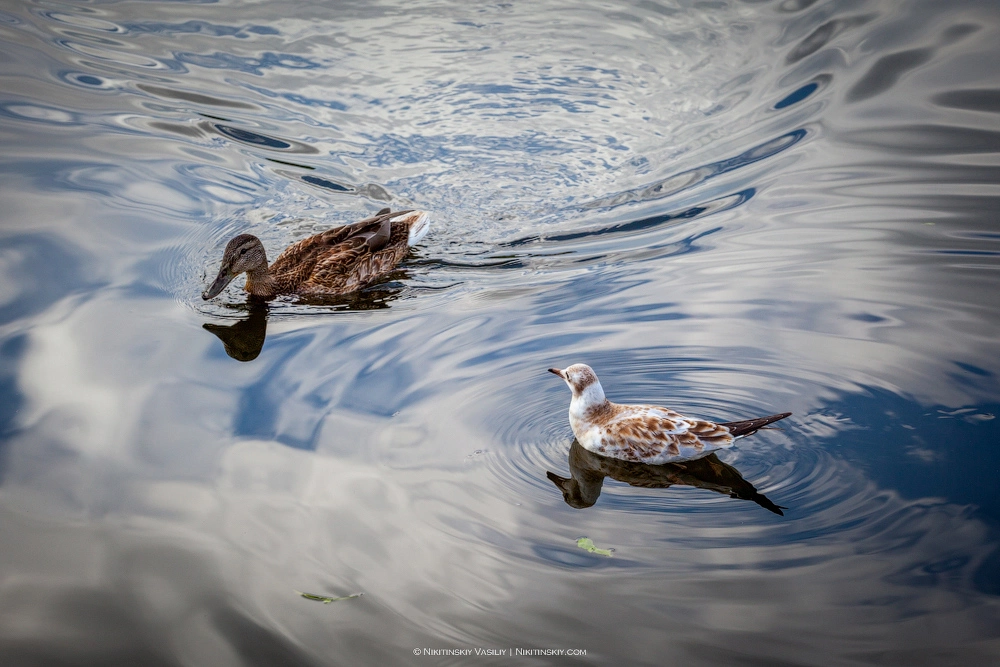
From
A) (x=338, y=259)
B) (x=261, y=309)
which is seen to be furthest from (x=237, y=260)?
(x=338, y=259)

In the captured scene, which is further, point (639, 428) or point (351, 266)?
point (351, 266)

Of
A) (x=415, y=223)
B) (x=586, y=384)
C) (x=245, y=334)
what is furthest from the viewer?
(x=415, y=223)

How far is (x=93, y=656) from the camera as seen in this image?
4684 mm

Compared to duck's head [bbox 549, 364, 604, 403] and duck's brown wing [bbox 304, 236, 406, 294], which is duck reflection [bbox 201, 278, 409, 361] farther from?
duck's head [bbox 549, 364, 604, 403]

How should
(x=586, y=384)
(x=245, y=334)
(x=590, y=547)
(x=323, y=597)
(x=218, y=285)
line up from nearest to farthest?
(x=323, y=597) → (x=590, y=547) → (x=586, y=384) → (x=245, y=334) → (x=218, y=285)

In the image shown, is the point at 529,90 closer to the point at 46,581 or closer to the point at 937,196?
the point at 937,196

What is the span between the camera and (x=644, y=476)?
607cm

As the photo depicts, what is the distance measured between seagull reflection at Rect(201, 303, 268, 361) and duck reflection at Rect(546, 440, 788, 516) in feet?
10.5

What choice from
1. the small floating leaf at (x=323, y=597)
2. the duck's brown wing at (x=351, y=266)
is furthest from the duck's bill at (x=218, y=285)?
the small floating leaf at (x=323, y=597)

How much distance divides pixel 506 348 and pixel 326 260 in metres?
3.01

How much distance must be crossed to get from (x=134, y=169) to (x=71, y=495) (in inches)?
243

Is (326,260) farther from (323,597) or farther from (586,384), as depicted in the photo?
(323,597)

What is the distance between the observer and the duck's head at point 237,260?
892 centimetres

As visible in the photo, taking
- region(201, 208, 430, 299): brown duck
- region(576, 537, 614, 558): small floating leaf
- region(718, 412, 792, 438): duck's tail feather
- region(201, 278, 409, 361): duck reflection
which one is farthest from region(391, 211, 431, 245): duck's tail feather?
region(576, 537, 614, 558): small floating leaf
